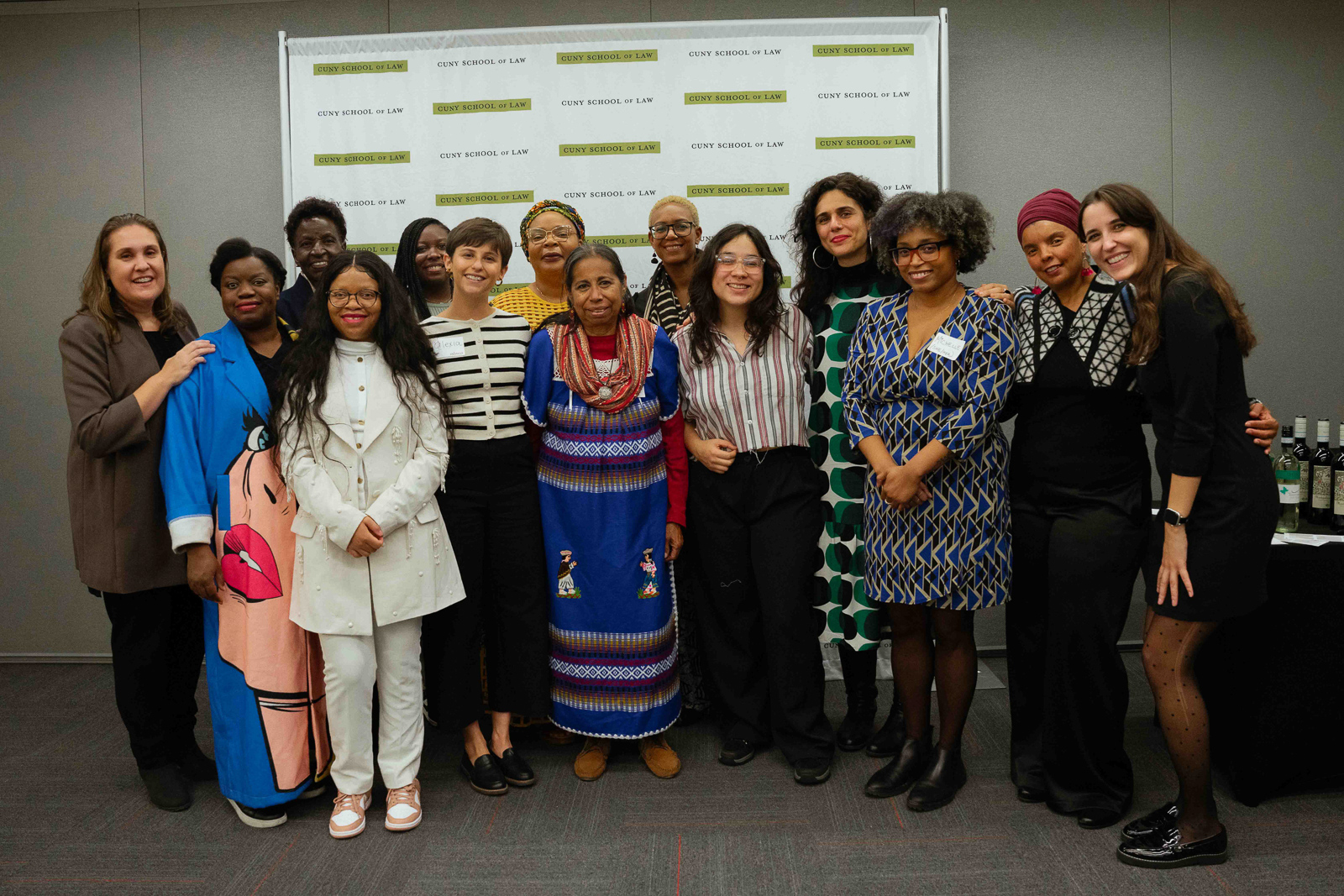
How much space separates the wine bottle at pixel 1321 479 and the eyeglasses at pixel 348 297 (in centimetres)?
290

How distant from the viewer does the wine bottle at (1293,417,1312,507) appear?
9.13ft

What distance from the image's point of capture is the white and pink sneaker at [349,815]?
2.42 meters

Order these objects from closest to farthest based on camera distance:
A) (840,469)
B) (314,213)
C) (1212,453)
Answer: (1212,453)
(840,469)
(314,213)

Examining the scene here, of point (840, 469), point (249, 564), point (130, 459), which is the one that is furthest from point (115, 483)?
point (840, 469)

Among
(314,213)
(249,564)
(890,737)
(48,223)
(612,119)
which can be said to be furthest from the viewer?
(48,223)

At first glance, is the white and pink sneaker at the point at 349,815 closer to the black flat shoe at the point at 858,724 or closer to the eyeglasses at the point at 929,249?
the black flat shoe at the point at 858,724

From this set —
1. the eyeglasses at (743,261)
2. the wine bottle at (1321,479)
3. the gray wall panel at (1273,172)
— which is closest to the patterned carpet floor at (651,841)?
the wine bottle at (1321,479)

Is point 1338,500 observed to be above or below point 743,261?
below

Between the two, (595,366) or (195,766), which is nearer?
(595,366)

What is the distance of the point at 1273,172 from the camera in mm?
3883

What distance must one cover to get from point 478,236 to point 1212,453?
2056mm

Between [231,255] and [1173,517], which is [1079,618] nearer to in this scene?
[1173,517]

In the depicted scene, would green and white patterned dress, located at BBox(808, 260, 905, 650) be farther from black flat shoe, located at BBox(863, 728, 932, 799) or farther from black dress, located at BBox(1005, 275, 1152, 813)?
black dress, located at BBox(1005, 275, 1152, 813)

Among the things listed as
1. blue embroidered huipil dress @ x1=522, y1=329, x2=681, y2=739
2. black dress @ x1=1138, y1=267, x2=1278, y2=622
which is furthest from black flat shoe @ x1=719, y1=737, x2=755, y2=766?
black dress @ x1=1138, y1=267, x2=1278, y2=622
